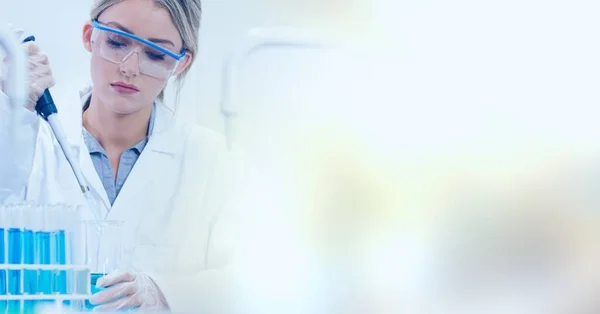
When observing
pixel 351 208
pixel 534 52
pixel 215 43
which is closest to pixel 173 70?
pixel 215 43

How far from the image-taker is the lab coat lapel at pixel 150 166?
1.83 meters

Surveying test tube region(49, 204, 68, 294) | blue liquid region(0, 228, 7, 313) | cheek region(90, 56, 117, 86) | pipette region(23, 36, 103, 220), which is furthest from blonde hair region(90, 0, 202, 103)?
blue liquid region(0, 228, 7, 313)

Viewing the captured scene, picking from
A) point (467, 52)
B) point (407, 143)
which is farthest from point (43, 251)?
point (467, 52)

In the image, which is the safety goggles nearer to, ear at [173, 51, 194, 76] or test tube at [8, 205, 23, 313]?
ear at [173, 51, 194, 76]

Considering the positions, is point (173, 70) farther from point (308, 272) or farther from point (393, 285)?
point (393, 285)

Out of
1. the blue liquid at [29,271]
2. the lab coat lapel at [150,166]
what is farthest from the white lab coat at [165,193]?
the blue liquid at [29,271]

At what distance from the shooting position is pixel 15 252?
5.62 feet

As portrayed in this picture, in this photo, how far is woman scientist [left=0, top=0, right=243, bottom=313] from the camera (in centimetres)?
180

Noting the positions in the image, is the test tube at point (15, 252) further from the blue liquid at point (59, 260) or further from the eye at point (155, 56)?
the eye at point (155, 56)

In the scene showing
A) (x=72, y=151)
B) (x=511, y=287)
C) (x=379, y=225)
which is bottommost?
(x=511, y=287)

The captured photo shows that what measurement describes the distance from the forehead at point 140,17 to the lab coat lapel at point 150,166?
0.17 meters

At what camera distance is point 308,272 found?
1.96m

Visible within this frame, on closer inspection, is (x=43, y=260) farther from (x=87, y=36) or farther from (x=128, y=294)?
(x=87, y=36)

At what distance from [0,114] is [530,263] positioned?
4.32 ft
